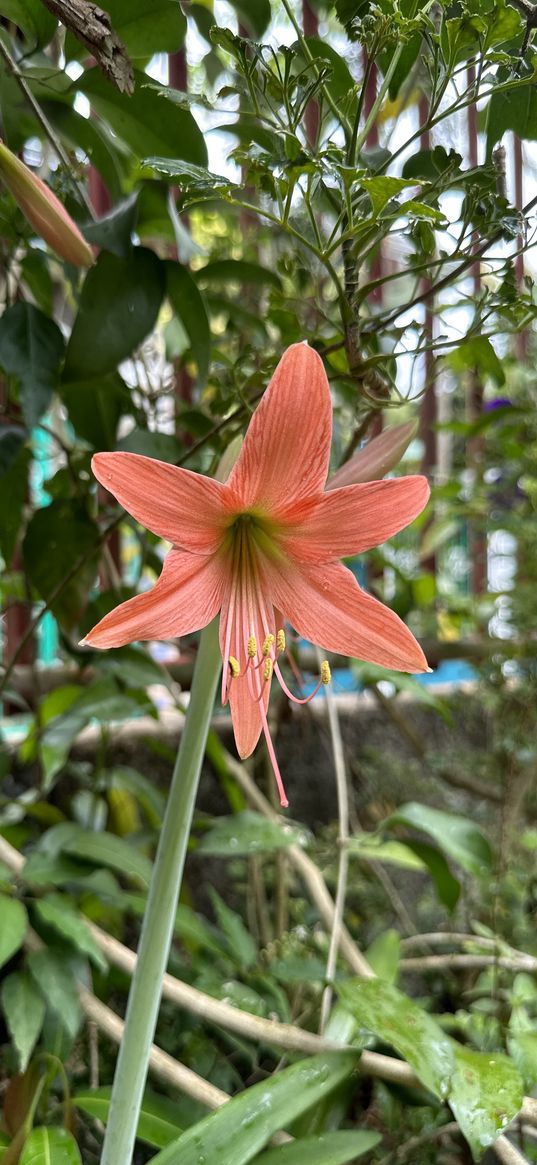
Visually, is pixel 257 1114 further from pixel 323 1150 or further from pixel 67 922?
pixel 67 922

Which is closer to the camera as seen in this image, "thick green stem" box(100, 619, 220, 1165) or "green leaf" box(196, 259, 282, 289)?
"thick green stem" box(100, 619, 220, 1165)

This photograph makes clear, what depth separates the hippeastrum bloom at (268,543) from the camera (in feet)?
1.38

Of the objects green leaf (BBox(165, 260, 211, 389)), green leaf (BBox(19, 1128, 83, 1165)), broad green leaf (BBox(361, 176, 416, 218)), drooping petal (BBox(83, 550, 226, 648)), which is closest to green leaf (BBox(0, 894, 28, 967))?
green leaf (BBox(19, 1128, 83, 1165))

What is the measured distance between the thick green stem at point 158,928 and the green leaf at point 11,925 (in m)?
0.17

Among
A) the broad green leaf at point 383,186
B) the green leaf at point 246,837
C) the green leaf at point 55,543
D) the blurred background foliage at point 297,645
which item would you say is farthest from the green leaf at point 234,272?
the green leaf at point 246,837

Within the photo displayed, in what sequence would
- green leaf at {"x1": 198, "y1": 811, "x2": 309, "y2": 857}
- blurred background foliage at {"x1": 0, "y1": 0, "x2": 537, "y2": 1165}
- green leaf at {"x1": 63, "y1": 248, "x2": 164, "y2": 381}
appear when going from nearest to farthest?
blurred background foliage at {"x1": 0, "y1": 0, "x2": 537, "y2": 1165}, green leaf at {"x1": 63, "y1": 248, "x2": 164, "y2": 381}, green leaf at {"x1": 198, "y1": 811, "x2": 309, "y2": 857}

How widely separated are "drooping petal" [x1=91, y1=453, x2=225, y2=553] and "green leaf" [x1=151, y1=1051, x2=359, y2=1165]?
381 mm

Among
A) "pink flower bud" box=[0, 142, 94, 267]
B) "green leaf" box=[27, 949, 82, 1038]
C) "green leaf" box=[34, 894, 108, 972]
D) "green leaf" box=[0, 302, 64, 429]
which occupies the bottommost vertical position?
"green leaf" box=[27, 949, 82, 1038]

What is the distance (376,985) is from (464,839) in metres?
0.25

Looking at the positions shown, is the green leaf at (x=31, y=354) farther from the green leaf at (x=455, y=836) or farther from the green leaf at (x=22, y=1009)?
the green leaf at (x=455, y=836)

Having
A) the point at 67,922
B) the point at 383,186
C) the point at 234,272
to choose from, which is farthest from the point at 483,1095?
the point at 234,272

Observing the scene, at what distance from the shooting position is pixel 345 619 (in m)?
0.49

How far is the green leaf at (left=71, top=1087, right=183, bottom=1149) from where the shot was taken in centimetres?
61

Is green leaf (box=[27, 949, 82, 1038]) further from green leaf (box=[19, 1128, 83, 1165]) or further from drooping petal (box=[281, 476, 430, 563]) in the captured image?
drooping petal (box=[281, 476, 430, 563])
